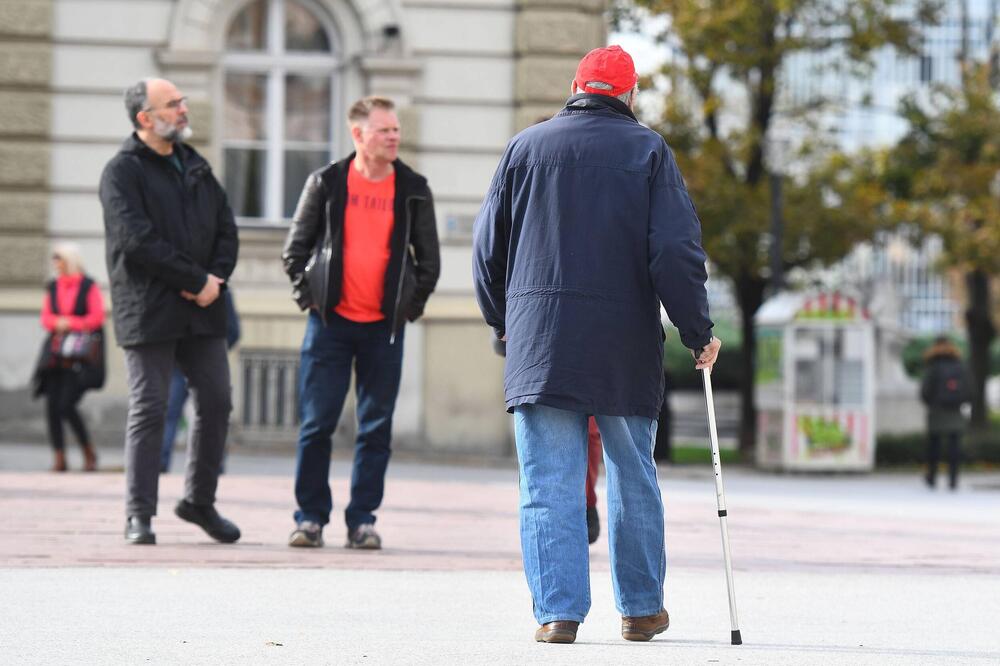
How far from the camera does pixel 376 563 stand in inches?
307

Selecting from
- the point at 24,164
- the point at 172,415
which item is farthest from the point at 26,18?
the point at 172,415

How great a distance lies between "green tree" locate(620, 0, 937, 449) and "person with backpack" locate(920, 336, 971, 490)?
4434 millimetres

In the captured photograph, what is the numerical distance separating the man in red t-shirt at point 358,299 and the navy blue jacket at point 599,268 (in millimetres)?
2399

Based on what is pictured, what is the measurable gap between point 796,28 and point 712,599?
1819cm

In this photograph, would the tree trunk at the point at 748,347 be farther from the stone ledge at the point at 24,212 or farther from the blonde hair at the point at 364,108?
the blonde hair at the point at 364,108

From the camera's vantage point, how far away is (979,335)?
28203mm

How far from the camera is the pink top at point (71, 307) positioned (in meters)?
13.2

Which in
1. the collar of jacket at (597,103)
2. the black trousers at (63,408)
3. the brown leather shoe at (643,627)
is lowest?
the brown leather shoe at (643,627)

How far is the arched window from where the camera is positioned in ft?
55.8

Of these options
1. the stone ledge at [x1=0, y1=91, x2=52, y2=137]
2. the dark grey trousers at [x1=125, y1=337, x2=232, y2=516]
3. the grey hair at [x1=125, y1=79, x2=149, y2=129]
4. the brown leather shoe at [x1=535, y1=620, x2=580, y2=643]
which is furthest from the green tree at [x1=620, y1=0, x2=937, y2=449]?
the brown leather shoe at [x1=535, y1=620, x2=580, y2=643]

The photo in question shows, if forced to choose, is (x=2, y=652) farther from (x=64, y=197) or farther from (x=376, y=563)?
(x=64, y=197)

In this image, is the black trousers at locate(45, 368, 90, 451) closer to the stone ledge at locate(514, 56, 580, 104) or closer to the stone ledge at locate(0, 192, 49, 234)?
the stone ledge at locate(0, 192, 49, 234)

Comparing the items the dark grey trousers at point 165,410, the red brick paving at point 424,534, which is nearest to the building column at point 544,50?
the red brick paving at point 424,534

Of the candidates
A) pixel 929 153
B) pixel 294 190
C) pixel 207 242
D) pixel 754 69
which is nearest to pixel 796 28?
pixel 754 69
